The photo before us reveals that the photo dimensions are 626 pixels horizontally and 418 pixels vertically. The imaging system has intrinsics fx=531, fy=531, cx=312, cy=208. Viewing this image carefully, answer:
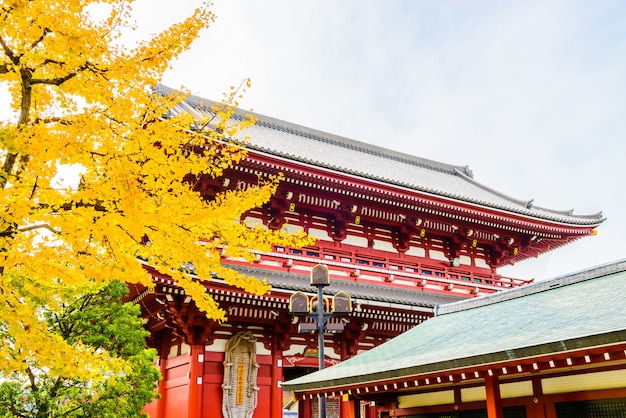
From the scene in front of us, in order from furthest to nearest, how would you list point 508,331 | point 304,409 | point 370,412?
point 370,412 < point 304,409 < point 508,331

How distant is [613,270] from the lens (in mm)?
9359

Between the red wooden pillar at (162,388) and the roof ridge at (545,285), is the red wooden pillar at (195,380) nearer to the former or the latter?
the red wooden pillar at (162,388)

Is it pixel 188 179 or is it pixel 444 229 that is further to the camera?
pixel 444 229

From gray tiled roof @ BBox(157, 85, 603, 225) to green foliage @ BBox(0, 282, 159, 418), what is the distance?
10184 millimetres

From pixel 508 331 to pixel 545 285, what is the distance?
2.78 meters

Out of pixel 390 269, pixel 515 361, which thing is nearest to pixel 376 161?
pixel 390 269

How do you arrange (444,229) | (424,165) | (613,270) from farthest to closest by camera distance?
(424,165), (444,229), (613,270)

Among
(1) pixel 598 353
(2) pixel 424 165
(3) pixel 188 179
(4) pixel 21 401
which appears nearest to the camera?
(1) pixel 598 353

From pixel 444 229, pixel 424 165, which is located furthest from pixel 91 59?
pixel 424 165

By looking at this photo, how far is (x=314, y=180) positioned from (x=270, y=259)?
2.73 m

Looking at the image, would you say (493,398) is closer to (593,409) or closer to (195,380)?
(593,409)

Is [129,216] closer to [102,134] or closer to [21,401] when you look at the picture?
[102,134]

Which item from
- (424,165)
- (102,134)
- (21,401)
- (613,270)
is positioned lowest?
(21,401)

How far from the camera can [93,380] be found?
1033 cm
